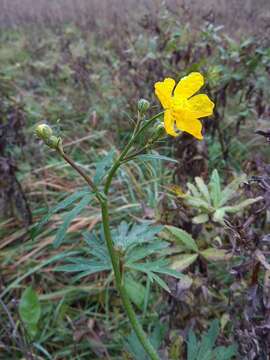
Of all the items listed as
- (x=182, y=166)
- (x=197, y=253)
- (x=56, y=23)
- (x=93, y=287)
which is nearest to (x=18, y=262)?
(x=93, y=287)

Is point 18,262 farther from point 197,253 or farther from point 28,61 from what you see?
point 28,61

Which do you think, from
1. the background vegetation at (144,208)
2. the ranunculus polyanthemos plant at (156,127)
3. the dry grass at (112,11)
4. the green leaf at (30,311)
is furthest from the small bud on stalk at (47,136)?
the dry grass at (112,11)

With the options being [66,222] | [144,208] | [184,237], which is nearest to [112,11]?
[144,208]

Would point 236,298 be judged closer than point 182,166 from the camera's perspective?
Yes

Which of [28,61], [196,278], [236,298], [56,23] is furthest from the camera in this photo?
[56,23]

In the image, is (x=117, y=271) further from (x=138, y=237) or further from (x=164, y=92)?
(x=164, y=92)

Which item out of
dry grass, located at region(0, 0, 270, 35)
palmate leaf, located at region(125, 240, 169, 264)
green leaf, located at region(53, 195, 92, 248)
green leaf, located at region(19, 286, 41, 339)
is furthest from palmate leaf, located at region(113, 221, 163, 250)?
dry grass, located at region(0, 0, 270, 35)
